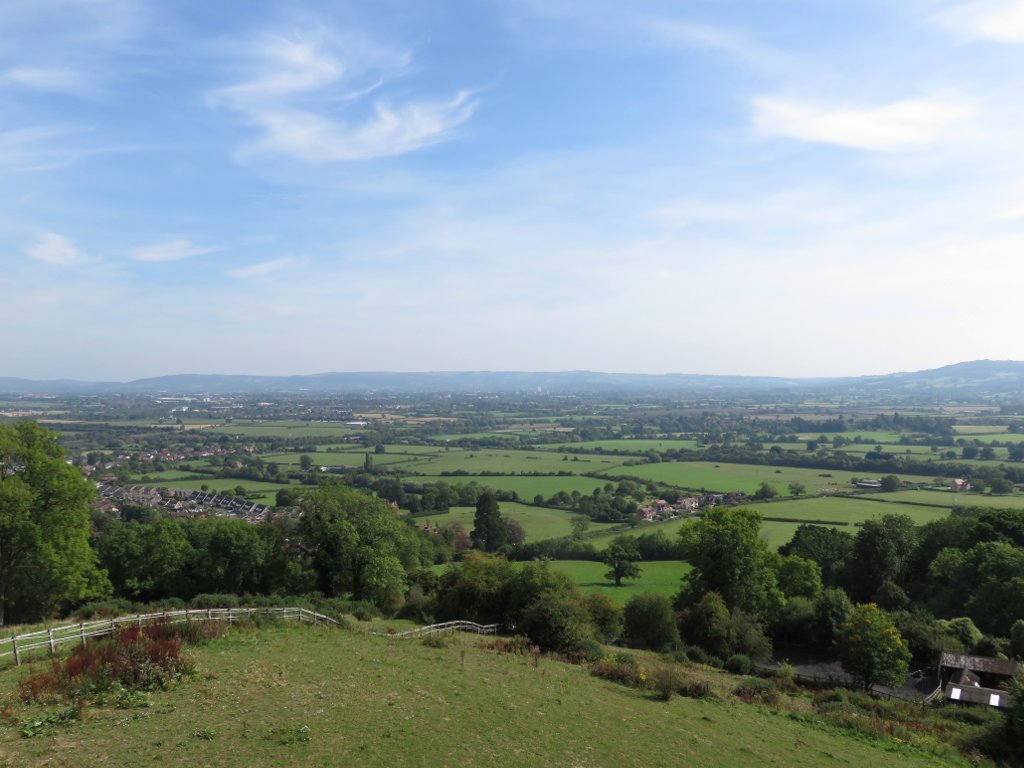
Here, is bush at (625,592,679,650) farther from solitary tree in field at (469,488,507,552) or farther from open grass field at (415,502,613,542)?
open grass field at (415,502,613,542)

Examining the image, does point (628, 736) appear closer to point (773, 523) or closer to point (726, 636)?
point (726, 636)

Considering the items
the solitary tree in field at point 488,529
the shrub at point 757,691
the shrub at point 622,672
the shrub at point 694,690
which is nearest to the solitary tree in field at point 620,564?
the solitary tree in field at point 488,529

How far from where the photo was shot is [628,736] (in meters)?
14.0

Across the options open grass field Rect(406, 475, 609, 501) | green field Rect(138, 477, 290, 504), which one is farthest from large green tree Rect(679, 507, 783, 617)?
green field Rect(138, 477, 290, 504)

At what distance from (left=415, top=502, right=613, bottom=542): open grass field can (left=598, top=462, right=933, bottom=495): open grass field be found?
2228cm

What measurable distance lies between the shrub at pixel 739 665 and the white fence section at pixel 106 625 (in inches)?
633

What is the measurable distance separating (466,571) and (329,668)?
554 inches

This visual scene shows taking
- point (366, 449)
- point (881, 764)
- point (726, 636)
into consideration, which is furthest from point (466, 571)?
point (366, 449)

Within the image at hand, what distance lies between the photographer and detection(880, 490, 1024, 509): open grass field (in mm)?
61906

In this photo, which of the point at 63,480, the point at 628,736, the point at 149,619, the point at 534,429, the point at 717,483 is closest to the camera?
the point at 628,736

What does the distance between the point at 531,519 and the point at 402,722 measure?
5310 cm

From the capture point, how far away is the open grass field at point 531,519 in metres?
59.6

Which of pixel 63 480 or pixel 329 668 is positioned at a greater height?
pixel 63 480

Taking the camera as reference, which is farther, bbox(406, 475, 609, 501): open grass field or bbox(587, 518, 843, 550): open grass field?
bbox(406, 475, 609, 501): open grass field
